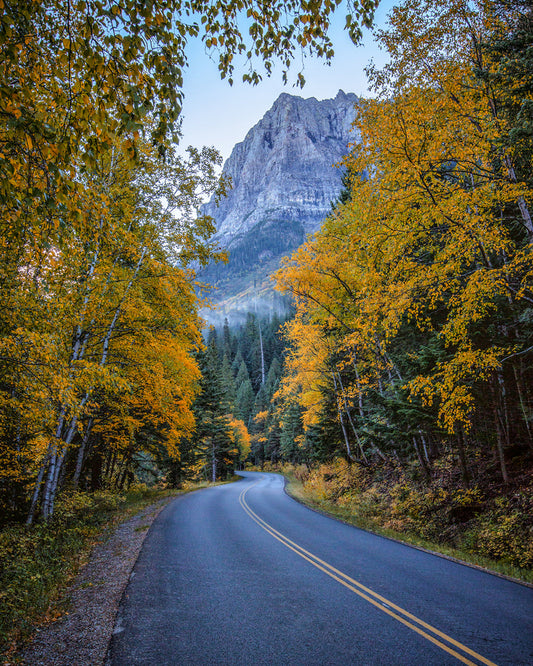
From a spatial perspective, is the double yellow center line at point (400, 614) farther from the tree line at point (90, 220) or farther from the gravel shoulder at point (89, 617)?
the tree line at point (90, 220)

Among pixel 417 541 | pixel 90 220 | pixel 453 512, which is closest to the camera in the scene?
pixel 90 220

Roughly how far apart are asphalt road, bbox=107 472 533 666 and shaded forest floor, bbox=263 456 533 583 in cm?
107

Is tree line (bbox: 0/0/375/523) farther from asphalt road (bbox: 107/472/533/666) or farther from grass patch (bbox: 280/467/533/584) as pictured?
grass patch (bbox: 280/467/533/584)

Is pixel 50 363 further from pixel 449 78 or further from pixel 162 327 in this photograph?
pixel 449 78

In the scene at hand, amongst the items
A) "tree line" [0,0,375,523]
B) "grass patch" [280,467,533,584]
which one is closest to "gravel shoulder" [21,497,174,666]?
"tree line" [0,0,375,523]

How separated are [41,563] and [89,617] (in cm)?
295

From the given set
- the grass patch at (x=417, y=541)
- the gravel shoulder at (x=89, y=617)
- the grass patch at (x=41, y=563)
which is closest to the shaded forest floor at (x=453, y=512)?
the grass patch at (x=417, y=541)

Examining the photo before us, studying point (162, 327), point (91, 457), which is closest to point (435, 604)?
point (162, 327)

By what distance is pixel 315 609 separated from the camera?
5.04 m

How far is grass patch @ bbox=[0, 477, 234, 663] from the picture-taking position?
4.59m

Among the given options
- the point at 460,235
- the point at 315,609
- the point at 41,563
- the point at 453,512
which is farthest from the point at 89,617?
the point at 453,512

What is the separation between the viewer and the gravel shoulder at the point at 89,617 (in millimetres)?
3812

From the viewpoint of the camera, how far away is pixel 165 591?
575 cm

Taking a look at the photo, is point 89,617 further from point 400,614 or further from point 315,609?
point 400,614
